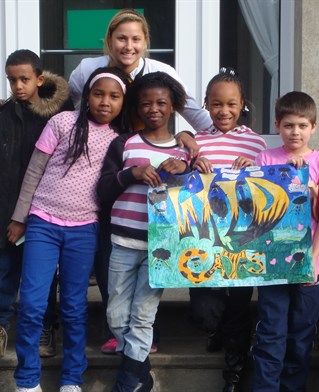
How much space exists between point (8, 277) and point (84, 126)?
89cm

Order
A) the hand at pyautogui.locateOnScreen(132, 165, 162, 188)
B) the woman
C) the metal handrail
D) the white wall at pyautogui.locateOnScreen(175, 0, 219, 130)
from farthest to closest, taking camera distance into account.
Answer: the metal handrail → the white wall at pyautogui.locateOnScreen(175, 0, 219, 130) → the woman → the hand at pyautogui.locateOnScreen(132, 165, 162, 188)

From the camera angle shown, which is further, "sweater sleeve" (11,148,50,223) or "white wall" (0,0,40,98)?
"white wall" (0,0,40,98)

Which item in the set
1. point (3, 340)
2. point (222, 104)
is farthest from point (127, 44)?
point (3, 340)

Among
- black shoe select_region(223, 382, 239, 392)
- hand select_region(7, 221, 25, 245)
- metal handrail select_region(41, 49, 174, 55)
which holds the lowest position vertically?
black shoe select_region(223, 382, 239, 392)

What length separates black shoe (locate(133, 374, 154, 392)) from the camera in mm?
4098

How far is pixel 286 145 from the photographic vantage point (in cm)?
404

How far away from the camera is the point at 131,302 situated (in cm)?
413

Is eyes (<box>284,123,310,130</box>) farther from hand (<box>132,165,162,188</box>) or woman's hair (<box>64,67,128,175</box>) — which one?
woman's hair (<box>64,67,128,175</box>)

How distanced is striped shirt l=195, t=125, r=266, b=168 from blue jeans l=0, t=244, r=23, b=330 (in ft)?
3.57

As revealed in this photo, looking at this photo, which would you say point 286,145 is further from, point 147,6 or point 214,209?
point 147,6

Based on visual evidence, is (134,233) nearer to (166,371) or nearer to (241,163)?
(241,163)

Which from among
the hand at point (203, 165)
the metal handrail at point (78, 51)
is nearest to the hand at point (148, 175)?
the hand at point (203, 165)

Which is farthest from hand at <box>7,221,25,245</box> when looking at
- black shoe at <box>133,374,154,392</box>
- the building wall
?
the building wall

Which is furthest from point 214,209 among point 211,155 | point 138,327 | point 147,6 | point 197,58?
point 147,6
